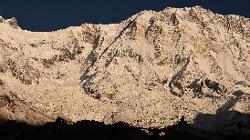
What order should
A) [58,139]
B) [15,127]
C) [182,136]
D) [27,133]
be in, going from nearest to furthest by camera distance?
1. [58,139]
2. [27,133]
3. [182,136]
4. [15,127]

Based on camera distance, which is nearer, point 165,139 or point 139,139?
point 139,139

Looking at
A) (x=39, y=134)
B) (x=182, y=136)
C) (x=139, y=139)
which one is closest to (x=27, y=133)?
(x=39, y=134)

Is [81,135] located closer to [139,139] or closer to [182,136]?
[139,139]

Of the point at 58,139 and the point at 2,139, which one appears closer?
the point at 58,139

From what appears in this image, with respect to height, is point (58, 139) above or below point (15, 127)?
below

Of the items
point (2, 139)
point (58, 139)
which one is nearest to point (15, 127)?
point (2, 139)

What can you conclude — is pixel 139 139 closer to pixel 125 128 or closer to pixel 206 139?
pixel 125 128

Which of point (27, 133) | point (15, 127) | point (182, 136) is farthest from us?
point (15, 127)

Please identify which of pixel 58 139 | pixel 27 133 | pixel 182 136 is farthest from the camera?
pixel 182 136

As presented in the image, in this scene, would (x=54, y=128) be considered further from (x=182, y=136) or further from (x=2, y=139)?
(x=182, y=136)
